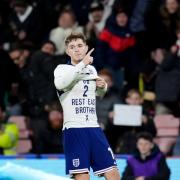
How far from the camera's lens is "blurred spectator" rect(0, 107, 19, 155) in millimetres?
11703

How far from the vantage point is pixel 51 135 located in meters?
11.8

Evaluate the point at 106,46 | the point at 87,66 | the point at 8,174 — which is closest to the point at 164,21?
the point at 106,46

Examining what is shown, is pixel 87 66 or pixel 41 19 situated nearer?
pixel 87 66

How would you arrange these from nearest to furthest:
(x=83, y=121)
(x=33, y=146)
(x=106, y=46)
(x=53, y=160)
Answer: (x=83, y=121), (x=53, y=160), (x=33, y=146), (x=106, y=46)

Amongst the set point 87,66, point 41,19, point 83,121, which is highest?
point 41,19

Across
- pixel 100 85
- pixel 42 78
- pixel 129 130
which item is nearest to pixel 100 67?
pixel 42 78

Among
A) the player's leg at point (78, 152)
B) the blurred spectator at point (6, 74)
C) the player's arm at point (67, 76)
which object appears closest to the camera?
the player's arm at point (67, 76)

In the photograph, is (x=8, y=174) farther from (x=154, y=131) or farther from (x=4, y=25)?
(x=4, y=25)

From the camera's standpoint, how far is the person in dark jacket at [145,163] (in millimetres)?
9812

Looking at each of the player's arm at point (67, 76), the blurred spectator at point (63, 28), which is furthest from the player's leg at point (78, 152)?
the blurred spectator at point (63, 28)

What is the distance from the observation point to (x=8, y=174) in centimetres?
870

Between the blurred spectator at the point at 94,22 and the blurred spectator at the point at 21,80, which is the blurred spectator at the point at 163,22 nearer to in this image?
the blurred spectator at the point at 94,22

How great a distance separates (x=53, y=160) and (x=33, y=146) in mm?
1094

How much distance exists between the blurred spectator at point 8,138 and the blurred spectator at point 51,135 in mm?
307
